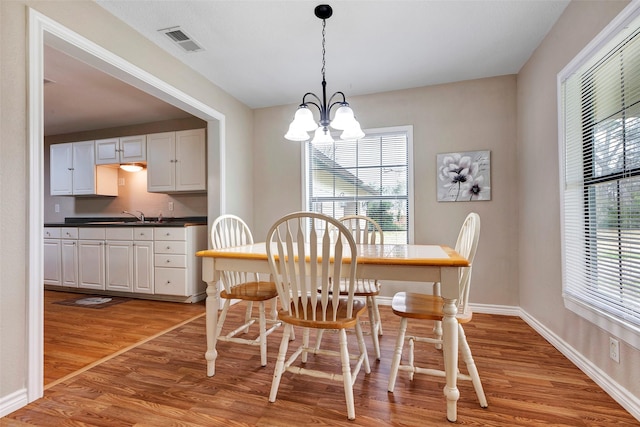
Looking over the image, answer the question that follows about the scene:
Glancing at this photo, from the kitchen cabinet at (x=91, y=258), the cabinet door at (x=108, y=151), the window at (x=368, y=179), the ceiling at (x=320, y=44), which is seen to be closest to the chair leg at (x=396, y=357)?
the window at (x=368, y=179)

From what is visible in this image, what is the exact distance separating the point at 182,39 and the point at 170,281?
241cm

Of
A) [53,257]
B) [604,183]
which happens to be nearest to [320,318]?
[604,183]

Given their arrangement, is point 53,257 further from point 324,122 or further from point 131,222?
point 324,122

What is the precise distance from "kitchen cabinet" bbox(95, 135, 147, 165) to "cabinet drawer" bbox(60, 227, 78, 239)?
0.99m

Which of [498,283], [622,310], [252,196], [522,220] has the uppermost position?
[252,196]

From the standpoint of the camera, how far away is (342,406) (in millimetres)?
1552

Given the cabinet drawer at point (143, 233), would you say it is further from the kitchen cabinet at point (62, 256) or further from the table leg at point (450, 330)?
the table leg at point (450, 330)

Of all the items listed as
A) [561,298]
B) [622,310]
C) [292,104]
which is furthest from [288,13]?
[561,298]

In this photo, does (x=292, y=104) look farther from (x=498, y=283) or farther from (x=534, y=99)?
(x=498, y=283)

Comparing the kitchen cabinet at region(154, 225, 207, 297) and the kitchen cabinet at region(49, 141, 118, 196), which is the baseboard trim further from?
the kitchen cabinet at region(49, 141, 118, 196)

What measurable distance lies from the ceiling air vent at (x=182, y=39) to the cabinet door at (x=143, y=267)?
83.4 inches

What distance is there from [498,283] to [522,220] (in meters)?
0.66

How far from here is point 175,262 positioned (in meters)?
3.39

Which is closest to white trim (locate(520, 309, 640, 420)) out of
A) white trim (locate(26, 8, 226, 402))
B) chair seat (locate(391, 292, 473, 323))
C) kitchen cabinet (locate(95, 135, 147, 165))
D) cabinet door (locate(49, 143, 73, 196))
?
chair seat (locate(391, 292, 473, 323))
